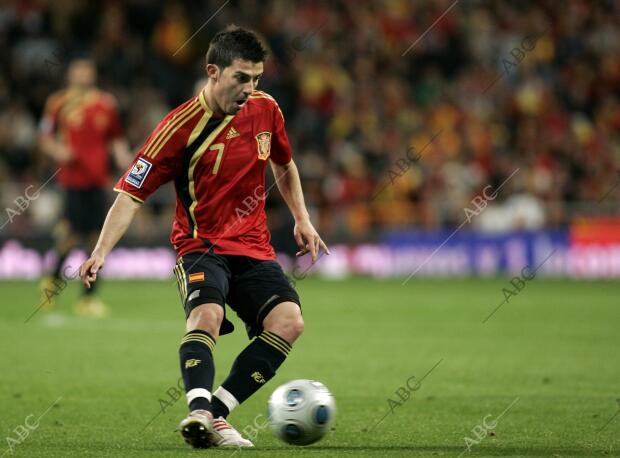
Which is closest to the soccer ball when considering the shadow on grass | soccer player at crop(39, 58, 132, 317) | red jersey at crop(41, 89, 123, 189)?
the shadow on grass

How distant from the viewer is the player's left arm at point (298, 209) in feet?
20.6

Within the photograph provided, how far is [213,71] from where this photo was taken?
5895 mm

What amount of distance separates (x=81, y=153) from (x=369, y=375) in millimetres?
5623

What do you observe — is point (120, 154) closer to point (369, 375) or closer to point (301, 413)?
point (369, 375)

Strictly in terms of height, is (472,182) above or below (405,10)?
below

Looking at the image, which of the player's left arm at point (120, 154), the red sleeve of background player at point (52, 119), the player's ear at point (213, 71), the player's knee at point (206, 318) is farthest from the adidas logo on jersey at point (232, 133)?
the red sleeve of background player at point (52, 119)

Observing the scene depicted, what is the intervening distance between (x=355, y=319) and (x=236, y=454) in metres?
8.29

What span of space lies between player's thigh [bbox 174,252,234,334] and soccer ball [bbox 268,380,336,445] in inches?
18.5

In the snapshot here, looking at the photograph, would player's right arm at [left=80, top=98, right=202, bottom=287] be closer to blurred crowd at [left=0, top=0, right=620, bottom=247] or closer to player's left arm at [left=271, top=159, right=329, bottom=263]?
player's left arm at [left=271, top=159, right=329, bottom=263]

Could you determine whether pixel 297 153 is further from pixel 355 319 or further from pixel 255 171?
pixel 255 171

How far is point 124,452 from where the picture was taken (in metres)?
5.66

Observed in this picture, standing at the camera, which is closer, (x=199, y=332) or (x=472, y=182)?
(x=199, y=332)

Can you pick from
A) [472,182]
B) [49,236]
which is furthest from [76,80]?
[472,182]

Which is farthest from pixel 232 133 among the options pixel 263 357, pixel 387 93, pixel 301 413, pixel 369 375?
pixel 387 93
